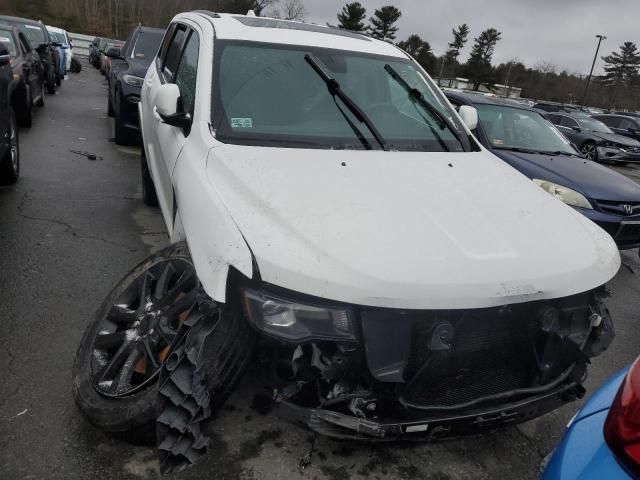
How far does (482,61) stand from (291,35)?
265 ft

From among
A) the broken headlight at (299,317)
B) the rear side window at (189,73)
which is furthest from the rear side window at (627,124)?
the broken headlight at (299,317)

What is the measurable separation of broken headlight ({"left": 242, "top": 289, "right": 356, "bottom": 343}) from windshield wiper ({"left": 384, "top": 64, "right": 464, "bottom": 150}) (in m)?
1.88

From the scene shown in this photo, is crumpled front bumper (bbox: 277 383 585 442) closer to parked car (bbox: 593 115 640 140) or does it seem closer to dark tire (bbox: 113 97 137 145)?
dark tire (bbox: 113 97 137 145)

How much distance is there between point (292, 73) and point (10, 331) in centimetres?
227

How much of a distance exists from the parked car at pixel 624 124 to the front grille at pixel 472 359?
20.5 m

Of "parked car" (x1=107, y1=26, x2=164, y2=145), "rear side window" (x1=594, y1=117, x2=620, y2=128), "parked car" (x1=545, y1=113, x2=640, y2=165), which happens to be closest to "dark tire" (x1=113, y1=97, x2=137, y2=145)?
"parked car" (x1=107, y1=26, x2=164, y2=145)

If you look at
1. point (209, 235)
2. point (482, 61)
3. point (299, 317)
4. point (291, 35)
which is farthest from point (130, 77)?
→ point (482, 61)

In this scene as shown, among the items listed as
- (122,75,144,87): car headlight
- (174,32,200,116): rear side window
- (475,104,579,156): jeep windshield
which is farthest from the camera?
(122,75,144,87): car headlight

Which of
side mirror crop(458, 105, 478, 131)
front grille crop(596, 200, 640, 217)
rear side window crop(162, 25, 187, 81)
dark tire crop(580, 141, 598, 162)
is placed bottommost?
dark tire crop(580, 141, 598, 162)

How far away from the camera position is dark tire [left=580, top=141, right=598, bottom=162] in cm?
1563

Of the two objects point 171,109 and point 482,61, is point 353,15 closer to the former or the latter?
point 482,61

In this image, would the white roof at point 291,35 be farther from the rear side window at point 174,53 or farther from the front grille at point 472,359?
the front grille at point 472,359

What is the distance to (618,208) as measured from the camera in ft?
17.2

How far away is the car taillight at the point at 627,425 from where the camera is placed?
4.03ft
